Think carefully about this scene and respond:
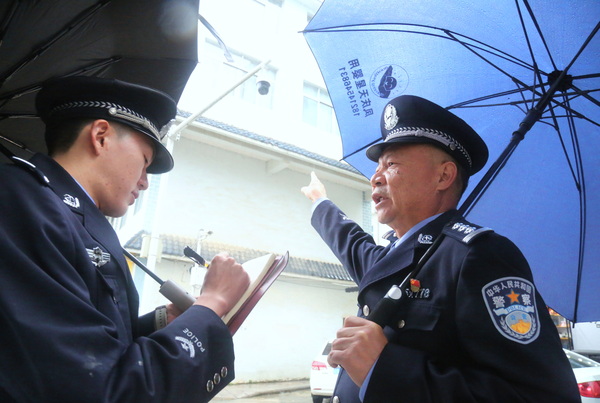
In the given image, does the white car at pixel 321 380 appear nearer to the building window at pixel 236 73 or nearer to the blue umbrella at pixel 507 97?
the blue umbrella at pixel 507 97

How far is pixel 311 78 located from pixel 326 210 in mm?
12091

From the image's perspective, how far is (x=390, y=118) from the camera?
6.12 feet

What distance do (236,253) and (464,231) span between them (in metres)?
9.13

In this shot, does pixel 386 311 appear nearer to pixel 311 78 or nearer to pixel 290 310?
pixel 290 310

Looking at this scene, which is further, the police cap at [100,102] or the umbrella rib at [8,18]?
the umbrella rib at [8,18]

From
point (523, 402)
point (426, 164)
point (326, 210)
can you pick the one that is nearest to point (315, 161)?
point (326, 210)

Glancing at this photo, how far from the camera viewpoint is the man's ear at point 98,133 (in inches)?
50.2

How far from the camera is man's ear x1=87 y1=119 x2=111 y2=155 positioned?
1275mm

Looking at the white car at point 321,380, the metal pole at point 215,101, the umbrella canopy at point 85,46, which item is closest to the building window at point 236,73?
the metal pole at point 215,101

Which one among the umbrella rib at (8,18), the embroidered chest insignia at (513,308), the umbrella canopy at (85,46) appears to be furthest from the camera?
the umbrella canopy at (85,46)

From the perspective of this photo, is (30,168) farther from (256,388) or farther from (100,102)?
(256,388)

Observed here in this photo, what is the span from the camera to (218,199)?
10656 mm

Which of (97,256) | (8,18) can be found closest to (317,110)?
(8,18)

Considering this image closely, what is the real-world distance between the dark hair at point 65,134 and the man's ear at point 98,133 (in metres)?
0.04
